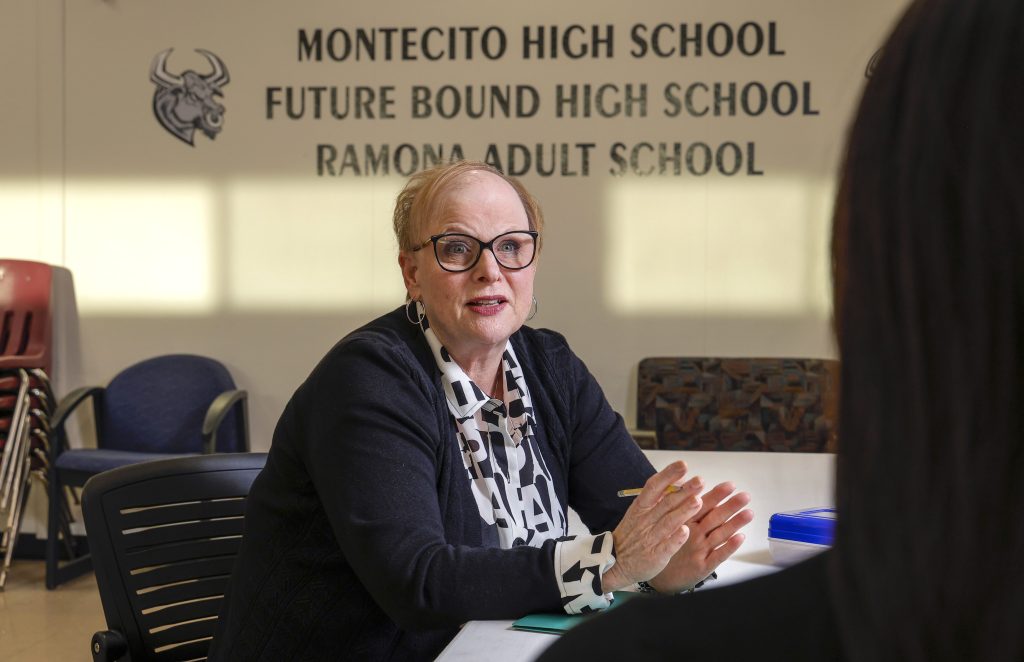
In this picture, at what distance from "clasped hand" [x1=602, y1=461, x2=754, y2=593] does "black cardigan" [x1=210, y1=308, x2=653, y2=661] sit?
106 millimetres

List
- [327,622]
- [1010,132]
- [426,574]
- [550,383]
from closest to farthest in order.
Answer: [1010,132] → [426,574] → [327,622] → [550,383]

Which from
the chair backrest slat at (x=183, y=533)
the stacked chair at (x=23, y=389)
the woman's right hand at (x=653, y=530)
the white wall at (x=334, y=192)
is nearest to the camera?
the woman's right hand at (x=653, y=530)

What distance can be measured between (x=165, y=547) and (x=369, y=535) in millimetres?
706

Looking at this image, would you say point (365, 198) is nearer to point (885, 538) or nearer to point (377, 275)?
point (377, 275)

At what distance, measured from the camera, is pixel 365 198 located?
5262mm

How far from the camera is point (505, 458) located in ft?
6.06

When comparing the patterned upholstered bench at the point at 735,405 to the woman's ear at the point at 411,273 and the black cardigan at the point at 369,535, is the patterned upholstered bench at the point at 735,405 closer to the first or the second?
the woman's ear at the point at 411,273

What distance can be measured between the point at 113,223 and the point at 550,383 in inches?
158

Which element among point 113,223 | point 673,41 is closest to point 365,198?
point 113,223

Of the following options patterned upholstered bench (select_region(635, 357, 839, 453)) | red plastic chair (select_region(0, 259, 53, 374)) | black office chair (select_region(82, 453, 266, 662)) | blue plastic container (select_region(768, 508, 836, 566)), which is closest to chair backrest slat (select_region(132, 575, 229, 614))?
black office chair (select_region(82, 453, 266, 662))

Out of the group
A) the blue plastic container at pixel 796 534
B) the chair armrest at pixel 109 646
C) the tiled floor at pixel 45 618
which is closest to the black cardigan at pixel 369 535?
the chair armrest at pixel 109 646

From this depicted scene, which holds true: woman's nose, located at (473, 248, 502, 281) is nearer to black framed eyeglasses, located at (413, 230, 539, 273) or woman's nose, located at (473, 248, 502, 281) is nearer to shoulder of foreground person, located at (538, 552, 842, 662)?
black framed eyeglasses, located at (413, 230, 539, 273)

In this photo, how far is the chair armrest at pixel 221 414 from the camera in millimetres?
4645

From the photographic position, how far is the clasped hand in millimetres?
1444
